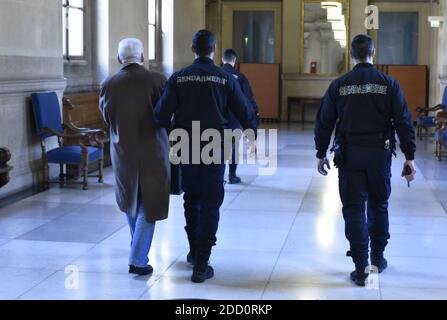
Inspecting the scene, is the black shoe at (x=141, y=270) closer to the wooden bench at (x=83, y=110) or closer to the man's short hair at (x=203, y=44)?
the man's short hair at (x=203, y=44)

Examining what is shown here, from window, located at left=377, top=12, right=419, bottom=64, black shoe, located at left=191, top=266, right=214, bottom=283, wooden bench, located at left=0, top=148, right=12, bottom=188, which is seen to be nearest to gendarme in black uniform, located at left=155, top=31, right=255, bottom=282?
black shoe, located at left=191, top=266, right=214, bottom=283

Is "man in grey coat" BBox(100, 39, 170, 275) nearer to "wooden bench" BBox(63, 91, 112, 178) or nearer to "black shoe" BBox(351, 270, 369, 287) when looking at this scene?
"black shoe" BBox(351, 270, 369, 287)

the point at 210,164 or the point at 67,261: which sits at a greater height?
the point at 210,164

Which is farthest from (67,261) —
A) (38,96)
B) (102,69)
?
(102,69)

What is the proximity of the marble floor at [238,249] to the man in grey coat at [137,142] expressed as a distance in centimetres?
47

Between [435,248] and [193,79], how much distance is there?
2492mm

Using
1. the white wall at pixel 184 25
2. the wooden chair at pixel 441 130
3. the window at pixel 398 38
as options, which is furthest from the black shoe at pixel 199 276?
the window at pixel 398 38

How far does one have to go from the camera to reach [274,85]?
20219 millimetres

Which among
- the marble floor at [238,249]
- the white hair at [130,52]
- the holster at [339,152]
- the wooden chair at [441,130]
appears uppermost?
the white hair at [130,52]

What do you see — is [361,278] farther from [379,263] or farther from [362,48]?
[362,48]

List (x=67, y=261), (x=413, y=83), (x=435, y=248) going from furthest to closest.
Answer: (x=413, y=83)
(x=435, y=248)
(x=67, y=261)

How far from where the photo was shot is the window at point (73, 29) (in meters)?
10.8

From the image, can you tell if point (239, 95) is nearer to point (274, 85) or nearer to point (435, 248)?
point (435, 248)

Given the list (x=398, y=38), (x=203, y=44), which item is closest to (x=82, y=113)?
(x=203, y=44)
